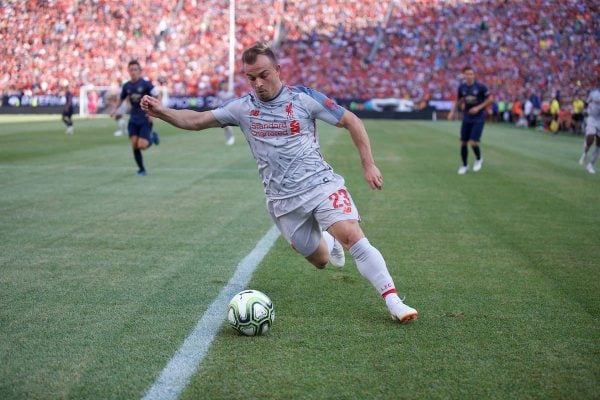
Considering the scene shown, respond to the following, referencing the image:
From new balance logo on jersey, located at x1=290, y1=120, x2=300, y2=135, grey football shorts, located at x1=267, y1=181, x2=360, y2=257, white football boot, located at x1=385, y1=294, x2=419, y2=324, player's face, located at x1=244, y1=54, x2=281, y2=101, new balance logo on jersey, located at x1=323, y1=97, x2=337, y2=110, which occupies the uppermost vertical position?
player's face, located at x1=244, y1=54, x2=281, y2=101

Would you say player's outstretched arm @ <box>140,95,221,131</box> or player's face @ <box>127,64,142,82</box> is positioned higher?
player's outstretched arm @ <box>140,95,221,131</box>

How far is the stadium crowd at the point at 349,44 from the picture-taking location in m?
47.1

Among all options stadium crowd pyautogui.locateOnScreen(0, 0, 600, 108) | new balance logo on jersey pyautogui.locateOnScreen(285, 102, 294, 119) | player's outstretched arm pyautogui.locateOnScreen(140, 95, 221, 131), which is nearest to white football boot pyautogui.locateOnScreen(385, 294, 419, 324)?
new balance logo on jersey pyautogui.locateOnScreen(285, 102, 294, 119)

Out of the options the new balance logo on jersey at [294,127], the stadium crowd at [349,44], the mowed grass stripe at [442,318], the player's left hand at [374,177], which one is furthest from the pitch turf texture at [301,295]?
the stadium crowd at [349,44]

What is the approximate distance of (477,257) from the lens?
7.70 m

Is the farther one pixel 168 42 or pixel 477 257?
pixel 168 42

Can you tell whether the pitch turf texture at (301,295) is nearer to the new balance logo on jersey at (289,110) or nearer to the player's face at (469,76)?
the new balance logo on jersey at (289,110)

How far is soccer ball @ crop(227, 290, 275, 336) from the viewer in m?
4.83

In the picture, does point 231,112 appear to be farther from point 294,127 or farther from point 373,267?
point 373,267

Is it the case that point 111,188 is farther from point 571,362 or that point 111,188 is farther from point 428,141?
point 428,141

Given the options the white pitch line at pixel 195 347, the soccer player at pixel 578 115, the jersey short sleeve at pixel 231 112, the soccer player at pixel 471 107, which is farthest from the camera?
the soccer player at pixel 578 115

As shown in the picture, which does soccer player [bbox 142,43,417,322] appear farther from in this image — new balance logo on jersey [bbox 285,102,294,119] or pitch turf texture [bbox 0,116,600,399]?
pitch turf texture [bbox 0,116,600,399]

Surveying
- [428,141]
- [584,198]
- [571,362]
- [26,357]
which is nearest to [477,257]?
[571,362]

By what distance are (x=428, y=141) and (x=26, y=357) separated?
79.7 feet
